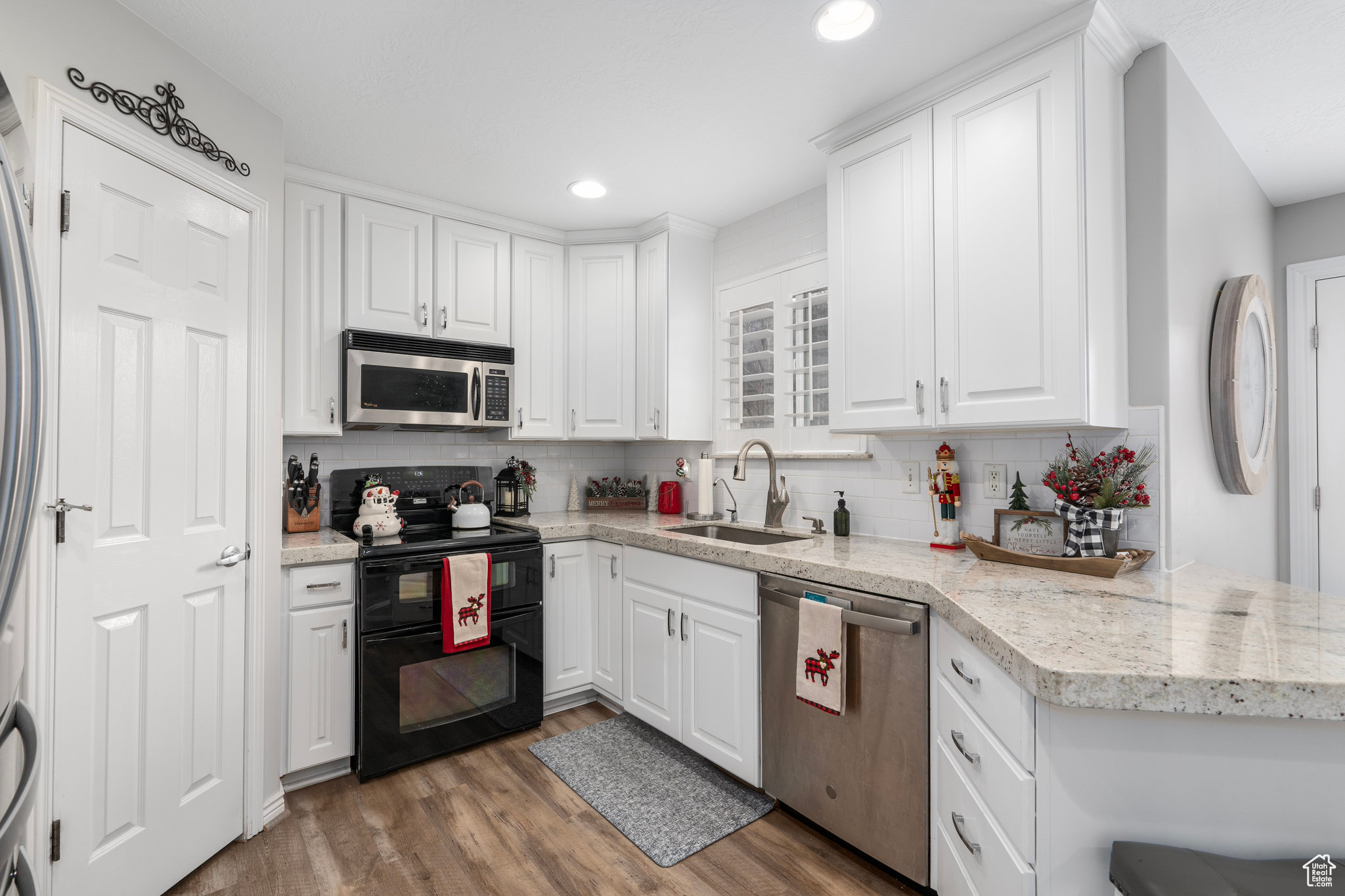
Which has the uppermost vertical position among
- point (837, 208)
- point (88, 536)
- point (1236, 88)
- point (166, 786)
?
point (1236, 88)

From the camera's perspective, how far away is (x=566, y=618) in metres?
3.02

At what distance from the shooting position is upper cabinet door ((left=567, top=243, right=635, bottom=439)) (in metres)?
3.43

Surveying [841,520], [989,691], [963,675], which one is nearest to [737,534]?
[841,520]

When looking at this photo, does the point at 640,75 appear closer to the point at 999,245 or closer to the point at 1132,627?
the point at 999,245

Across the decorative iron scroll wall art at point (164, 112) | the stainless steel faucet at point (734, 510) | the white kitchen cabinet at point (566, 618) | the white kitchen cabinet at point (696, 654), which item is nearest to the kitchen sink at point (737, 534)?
the stainless steel faucet at point (734, 510)

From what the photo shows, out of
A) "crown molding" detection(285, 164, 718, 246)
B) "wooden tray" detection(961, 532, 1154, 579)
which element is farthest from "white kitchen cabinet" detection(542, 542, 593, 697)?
"wooden tray" detection(961, 532, 1154, 579)

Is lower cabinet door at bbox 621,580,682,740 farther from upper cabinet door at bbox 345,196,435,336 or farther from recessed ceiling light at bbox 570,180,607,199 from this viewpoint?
recessed ceiling light at bbox 570,180,607,199

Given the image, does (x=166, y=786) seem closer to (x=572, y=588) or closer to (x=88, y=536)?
(x=88, y=536)

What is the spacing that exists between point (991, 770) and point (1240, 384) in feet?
5.61

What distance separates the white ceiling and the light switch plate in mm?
1293

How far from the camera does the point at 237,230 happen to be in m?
2.05

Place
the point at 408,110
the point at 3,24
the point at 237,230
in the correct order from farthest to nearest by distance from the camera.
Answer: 1. the point at 408,110
2. the point at 237,230
3. the point at 3,24

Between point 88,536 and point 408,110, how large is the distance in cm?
164

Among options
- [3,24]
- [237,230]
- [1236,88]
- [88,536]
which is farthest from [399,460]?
[1236,88]
